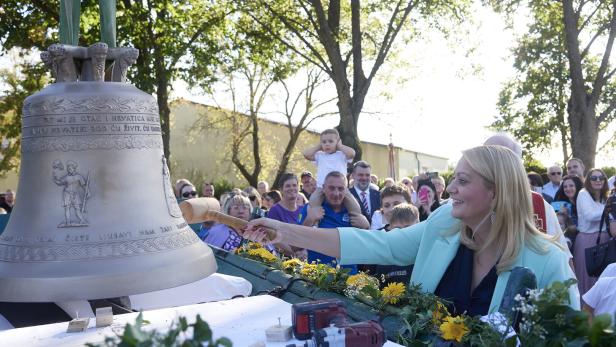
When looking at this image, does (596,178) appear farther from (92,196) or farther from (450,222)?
(92,196)

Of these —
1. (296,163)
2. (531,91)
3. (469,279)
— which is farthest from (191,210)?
(296,163)

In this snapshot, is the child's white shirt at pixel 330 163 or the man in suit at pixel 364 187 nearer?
the man in suit at pixel 364 187

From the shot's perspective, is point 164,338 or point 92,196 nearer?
point 164,338

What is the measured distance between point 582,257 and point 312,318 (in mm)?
6378

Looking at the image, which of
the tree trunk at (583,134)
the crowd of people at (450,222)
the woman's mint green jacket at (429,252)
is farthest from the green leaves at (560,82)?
the woman's mint green jacket at (429,252)

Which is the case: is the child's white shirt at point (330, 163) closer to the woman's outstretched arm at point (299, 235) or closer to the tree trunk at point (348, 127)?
the woman's outstretched arm at point (299, 235)

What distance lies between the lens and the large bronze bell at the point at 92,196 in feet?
8.98

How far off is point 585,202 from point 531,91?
20.4 metres

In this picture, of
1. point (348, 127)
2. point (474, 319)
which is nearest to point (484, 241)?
point (474, 319)

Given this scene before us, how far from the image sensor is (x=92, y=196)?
291 centimetres

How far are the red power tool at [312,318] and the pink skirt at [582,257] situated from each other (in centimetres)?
615

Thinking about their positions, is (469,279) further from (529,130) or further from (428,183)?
(529,130)

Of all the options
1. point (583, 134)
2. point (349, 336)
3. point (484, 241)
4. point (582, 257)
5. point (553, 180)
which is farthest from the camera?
point (583, 134)

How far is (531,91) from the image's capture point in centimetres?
2730
